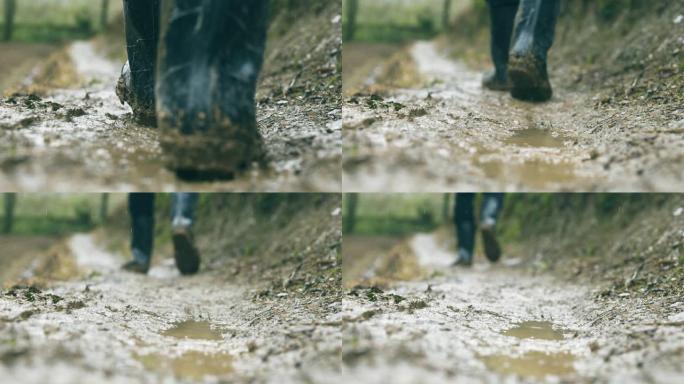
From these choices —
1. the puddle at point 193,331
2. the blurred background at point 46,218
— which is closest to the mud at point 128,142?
the puddle at point 193,331

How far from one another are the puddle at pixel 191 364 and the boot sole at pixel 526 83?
2.19m

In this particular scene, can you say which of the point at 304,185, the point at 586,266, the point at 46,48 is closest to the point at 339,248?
the point at 304,185

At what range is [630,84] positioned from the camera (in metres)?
4.34

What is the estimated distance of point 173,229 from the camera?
4695mm

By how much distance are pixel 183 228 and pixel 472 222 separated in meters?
2.18

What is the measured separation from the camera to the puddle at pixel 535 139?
3.30 m

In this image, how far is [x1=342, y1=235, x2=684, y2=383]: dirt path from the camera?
2307 millimetres

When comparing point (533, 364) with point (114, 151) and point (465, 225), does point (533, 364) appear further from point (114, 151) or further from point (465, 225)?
point (465, 225)

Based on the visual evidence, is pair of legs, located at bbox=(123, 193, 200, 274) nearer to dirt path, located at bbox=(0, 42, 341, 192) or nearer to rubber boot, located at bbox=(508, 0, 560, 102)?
dirt path, located at bbox=(0, 42, 341, 192)

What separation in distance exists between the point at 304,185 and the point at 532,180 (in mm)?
849

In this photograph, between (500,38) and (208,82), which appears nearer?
(208,82)

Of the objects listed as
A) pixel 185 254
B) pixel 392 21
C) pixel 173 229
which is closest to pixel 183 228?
pixel 173 229

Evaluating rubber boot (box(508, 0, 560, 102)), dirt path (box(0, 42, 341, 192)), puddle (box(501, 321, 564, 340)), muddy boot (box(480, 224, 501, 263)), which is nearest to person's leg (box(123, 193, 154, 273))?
dirt path (box(0, 42, 341, 192))

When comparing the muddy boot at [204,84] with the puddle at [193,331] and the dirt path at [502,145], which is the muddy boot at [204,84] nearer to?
the dirt path at [502,145]
